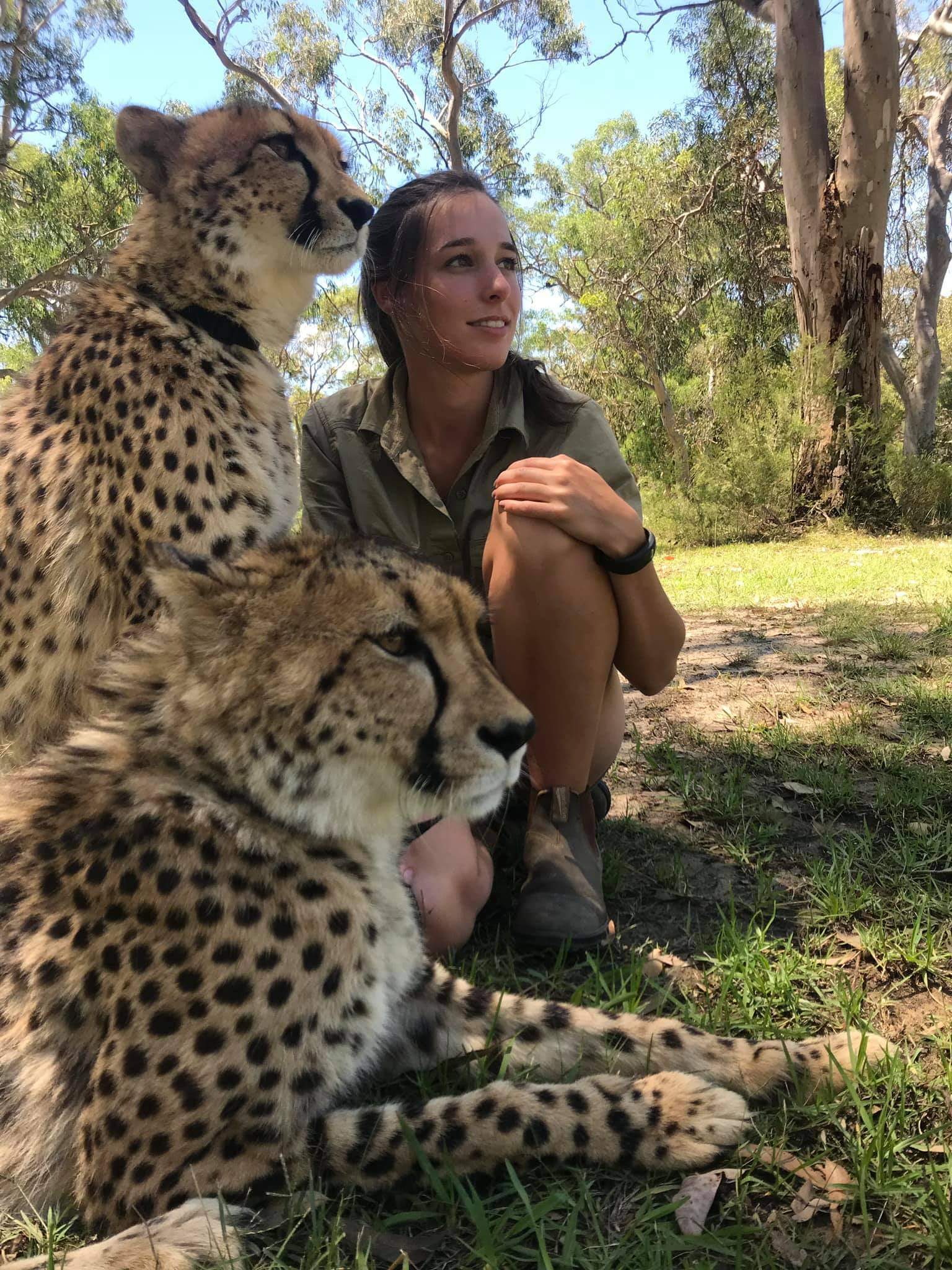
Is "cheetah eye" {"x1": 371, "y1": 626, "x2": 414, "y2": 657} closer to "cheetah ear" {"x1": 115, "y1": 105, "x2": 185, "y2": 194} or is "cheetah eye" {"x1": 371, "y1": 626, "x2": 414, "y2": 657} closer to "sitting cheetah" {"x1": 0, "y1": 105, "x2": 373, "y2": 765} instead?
"sitting cheetah" {"x1": 0, "y1": 105, "x2": 373, "y2": 765}

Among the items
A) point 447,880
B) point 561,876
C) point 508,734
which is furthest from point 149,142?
point 561,876

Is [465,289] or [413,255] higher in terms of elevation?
[413,255]

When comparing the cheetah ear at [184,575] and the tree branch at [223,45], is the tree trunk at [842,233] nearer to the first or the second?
the tree branch at [223,45]

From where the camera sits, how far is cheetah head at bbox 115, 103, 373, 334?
7.43 ft

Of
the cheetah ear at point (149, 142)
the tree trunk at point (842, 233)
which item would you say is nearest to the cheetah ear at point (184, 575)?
the cheetah ear at point (149, 142)

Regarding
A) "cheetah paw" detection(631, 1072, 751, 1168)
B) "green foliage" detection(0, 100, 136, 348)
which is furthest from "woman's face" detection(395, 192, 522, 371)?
"green foliage" detection(0, 100, 136, 348)

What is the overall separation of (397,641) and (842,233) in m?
10.5

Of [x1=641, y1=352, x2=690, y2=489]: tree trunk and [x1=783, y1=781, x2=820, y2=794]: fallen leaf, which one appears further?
[x1=641, y1=352, x2=690, y2=489]: tree trunk

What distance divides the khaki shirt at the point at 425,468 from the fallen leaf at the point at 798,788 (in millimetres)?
1014

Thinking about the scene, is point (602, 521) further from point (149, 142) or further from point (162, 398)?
point (149, 142)

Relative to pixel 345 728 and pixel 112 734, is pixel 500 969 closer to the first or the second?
pixel 345 728

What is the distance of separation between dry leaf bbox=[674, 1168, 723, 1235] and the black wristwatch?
123cm

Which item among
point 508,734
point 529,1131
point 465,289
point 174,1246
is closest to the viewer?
point 174,1246

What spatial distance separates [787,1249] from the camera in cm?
122
